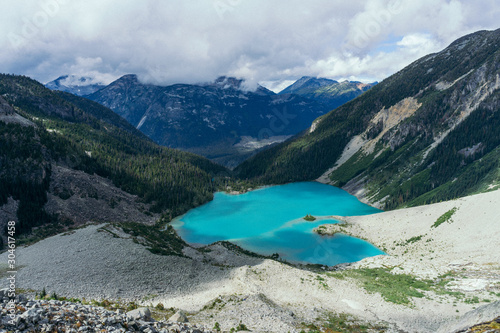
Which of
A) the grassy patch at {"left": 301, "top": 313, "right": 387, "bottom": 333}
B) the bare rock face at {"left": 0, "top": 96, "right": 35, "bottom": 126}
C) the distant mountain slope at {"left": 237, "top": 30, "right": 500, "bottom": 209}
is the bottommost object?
the grassy patch at {"left": 301, "top": 313, "right": 387, "bottom": 333}

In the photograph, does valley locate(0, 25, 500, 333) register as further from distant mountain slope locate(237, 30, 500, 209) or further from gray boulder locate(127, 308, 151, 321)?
gray boulder locate(127, 308, 151, 321)

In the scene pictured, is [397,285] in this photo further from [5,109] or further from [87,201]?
[5,109]

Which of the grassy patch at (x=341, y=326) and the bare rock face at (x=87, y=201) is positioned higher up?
the bare rock face at (x=87, y=201)

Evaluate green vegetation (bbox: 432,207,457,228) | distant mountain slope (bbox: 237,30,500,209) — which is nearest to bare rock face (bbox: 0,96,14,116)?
green vegetation (bbox: 432,207,457,228)

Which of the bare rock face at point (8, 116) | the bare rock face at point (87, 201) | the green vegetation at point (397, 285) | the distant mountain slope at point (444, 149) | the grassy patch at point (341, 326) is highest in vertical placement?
the distant mountain slope at point (444, 149)

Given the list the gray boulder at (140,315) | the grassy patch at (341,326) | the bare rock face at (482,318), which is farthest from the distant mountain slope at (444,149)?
the gray boulder at (140,315)

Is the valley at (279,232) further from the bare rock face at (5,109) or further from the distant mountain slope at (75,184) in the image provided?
the bare rock face at (5,109)

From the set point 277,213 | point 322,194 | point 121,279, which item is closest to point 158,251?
point 121,279
